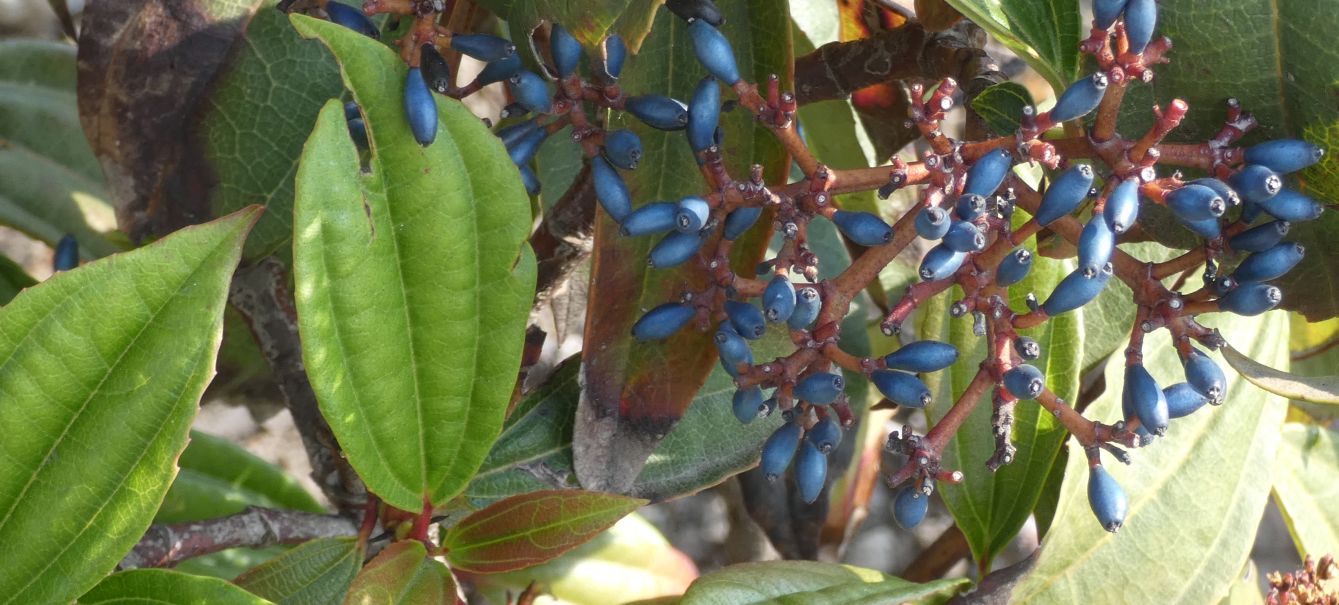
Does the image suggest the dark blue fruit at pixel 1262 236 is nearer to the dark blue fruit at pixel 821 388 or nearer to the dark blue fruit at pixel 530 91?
the dark blue fruit at pixel 821 388

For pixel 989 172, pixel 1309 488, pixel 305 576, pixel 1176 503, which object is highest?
pixel 989 172

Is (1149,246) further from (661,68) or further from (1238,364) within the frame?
(661,68)

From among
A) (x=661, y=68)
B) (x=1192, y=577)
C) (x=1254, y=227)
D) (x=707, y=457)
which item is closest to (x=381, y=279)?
(x=661, y=68)

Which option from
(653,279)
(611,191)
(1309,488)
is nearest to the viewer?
(611,191)

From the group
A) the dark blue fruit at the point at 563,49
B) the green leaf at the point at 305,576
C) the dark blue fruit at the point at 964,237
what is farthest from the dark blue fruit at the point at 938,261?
the green leaf at the point at 305,576

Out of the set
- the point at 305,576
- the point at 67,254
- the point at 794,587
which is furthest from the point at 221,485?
the point at 794,587

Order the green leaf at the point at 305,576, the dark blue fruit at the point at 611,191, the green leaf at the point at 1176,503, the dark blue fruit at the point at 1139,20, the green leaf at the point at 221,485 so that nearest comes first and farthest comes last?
the dark blue fruit at the point at 1139,20 < the dark blue fruit at the point at 611,191 < the green leaf at the point at 305,576 < the green leaf at the point at 1176,503 < the green leaf at the point at 221,485

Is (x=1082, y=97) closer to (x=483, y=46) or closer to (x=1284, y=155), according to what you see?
(x=1284, y=155)
